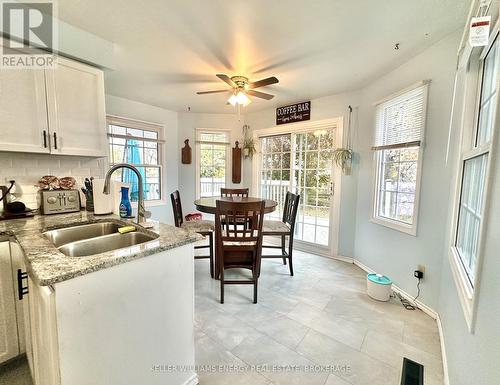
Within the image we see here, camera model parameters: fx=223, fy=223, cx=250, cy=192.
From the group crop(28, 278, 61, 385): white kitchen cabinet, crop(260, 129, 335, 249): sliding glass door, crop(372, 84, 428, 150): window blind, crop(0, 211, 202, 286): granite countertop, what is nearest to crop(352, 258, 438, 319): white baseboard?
crop(260, 129, 335, 249): sliding glass door

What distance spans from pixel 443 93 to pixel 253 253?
7.40ft

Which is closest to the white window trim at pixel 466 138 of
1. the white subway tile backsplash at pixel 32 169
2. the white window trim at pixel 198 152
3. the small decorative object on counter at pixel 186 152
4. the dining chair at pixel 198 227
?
the dining chair at pixel 198 227

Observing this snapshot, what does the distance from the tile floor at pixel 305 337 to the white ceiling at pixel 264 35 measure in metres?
2.43

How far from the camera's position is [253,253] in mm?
2236

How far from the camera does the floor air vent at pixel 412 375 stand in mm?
717

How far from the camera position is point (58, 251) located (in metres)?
0.99

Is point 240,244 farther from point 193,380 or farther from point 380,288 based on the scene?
point 380,288

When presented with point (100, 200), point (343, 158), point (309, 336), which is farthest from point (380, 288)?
point (100, 200)

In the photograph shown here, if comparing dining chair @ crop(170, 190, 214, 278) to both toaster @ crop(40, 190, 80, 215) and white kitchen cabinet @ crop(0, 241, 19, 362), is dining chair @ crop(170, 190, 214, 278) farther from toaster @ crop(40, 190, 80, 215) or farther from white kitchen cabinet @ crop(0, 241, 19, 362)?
white kitchen cabinet @ crop(0, 241, 19, 362)

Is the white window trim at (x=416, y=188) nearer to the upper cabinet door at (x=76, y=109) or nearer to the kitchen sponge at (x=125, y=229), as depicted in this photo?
the kitchen sponge at (x=125, y=229)

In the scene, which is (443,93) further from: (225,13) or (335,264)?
(335,264)

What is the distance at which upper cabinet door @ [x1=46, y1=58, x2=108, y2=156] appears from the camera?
177cm

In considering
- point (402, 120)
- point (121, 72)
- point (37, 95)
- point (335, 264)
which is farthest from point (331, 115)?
point (37, 95)

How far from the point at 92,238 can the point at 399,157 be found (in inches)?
115
